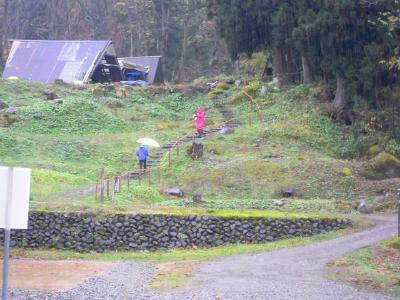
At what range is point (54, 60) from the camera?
161ft

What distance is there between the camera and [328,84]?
123ft

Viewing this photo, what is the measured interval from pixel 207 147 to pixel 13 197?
23856 millimetres

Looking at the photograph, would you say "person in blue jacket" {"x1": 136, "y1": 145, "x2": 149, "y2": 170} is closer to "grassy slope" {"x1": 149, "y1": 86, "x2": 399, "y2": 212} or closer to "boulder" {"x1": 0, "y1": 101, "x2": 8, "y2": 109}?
"grassy slope" {"x1": 149, "y1": 86, "x2": 399, "y2": 212}

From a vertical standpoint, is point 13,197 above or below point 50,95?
above

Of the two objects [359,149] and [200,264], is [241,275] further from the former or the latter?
[359,149]

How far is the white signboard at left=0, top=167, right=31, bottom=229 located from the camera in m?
8.17

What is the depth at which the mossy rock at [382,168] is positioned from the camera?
92.7ft

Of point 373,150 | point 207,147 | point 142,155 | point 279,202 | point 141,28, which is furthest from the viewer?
point 141,28

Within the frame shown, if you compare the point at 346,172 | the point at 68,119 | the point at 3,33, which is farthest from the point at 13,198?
the point at 3,33

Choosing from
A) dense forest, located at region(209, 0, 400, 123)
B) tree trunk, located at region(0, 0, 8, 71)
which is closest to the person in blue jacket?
dense forest, located at region(209, 0, 400, 123)

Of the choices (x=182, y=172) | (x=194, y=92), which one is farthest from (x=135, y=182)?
(x=194, y=92)

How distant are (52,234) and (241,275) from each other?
21.6 ft

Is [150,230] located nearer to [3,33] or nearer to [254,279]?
[254,279]

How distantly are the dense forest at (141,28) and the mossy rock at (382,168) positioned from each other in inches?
1417
